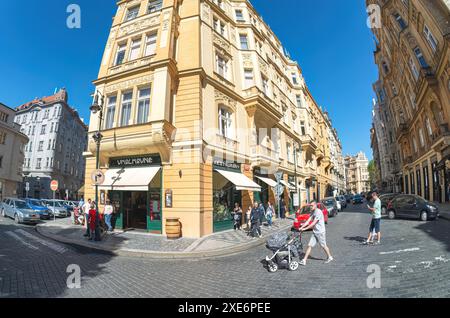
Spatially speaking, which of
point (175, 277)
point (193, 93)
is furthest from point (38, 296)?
point (193, 93)

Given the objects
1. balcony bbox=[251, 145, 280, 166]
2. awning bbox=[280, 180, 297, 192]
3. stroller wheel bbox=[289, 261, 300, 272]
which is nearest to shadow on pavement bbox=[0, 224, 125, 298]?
stroller wheel bbox=[289, 261, 300, 272]

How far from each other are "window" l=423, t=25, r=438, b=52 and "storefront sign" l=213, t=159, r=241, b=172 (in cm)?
2113

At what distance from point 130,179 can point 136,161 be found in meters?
1.48

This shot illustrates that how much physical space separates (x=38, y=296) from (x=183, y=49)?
43.6ft

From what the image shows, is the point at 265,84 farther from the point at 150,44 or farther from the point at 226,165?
the point at 150,44

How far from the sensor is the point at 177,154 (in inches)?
485

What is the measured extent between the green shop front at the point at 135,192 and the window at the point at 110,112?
2.20 metres

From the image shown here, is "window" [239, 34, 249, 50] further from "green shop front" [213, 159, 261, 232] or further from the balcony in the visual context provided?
"green shop front" [213, 159, 261, 232]

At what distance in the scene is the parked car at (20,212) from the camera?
52.7ft

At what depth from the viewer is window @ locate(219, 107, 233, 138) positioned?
14664mm

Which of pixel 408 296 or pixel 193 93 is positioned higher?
pixel 193 93

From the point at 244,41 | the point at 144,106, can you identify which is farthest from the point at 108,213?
the point at 244,41

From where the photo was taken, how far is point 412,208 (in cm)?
1426

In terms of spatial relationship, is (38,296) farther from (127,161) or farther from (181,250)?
(127,161)
